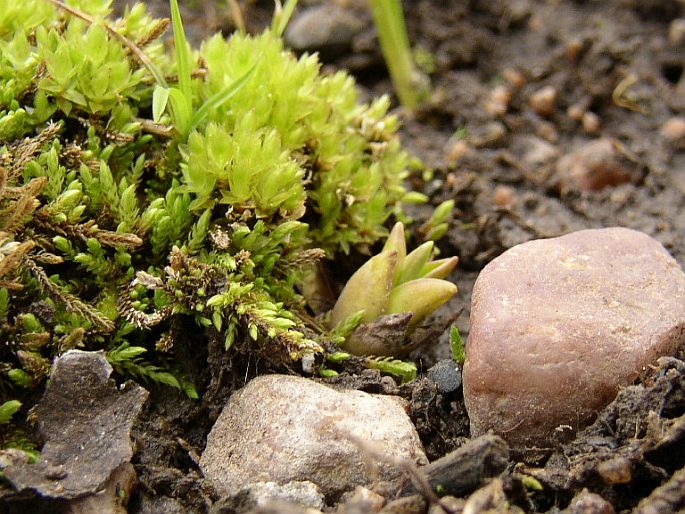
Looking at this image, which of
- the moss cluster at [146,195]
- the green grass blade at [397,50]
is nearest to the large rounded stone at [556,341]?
the moss cluster at [146,195]

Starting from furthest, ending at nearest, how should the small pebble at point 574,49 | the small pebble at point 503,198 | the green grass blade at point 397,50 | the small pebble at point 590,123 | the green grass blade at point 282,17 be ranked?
1. the small pebble at point 574,49
2. the small pebble at point 590,123
3. the green grass blade at point 397,50
4. the small pebble at point 503,198
5. the green grass blade at point 282,17

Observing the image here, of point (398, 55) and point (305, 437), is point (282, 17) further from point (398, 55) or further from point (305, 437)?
point (305, 437)

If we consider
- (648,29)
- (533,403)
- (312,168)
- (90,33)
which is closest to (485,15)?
(648,29)

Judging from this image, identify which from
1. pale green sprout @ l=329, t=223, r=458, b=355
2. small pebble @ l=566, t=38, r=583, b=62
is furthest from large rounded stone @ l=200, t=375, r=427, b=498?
small pebble @ l=566, t=38, r=583, b=62

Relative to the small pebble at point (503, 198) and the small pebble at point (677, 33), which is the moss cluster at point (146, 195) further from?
the small pebble at point (677, 33)

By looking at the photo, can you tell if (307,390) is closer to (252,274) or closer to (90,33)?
(252,274)

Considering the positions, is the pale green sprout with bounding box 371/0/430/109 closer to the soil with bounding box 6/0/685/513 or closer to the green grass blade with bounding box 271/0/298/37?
the soil with bounding box 6/0/685/513
